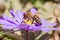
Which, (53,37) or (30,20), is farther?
(53,37)

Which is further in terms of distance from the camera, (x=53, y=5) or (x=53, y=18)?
(x=53, y=5)

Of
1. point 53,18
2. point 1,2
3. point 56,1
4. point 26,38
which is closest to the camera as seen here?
point 26,38

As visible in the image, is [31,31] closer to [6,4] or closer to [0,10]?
[0,10]

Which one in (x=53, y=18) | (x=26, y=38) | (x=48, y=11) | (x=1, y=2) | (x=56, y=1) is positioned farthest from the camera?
(x=56, y=1)

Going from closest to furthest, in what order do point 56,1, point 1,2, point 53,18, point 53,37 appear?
point 53,37, point 53,18, point 1,2, point 56,1

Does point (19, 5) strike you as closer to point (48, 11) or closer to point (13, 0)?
point (13, 0)

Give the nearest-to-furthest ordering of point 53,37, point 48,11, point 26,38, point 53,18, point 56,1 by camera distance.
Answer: point 26,38, point 53,37, point 53,18, point 48,11, point 56,1

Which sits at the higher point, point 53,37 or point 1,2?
point 1,2

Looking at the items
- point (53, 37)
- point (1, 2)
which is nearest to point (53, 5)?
point (1, 2)

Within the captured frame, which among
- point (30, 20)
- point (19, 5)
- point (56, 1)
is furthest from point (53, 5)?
point (30, 20)
